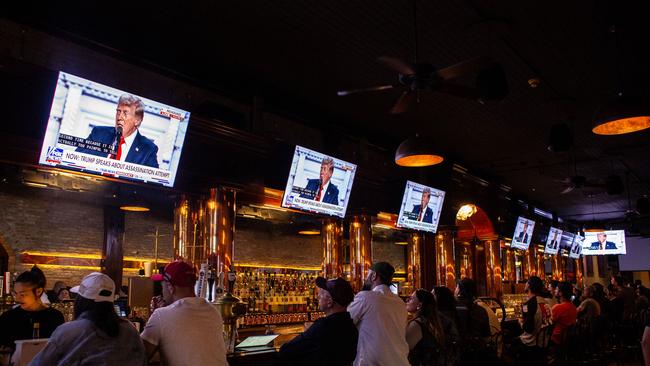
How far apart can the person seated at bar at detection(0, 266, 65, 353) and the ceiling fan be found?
302 centimetres

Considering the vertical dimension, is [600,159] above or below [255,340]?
above

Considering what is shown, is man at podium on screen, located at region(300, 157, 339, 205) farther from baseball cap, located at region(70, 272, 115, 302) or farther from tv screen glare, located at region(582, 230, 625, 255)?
tv screen glare, located at region(582, 230, 625, 255)

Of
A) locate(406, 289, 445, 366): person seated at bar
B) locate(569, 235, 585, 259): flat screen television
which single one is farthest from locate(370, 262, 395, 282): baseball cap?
locate(569, 235, 585, 259): flat screen television

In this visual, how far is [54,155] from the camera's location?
475cm

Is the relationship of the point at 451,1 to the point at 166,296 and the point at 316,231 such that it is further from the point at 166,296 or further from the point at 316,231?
the point at 316,231

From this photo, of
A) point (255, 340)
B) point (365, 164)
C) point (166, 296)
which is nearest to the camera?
point (166, 296)

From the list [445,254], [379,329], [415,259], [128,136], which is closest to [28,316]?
[128,136]

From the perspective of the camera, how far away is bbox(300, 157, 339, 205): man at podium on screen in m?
7.60

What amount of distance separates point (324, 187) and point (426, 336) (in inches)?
139

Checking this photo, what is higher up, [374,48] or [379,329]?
[374,48]

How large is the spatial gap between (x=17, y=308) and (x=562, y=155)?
10.9 meters

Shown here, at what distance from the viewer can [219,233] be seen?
6566 millimetres

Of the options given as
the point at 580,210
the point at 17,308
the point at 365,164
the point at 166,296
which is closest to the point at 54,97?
the point at 17,308

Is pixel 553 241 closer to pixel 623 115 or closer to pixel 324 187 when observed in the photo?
pixel 324 187
